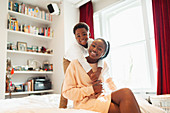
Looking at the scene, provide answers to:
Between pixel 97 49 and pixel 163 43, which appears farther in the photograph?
pixel 163 43

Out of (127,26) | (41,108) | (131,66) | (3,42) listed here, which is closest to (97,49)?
(41,108)

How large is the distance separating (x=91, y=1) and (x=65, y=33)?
0.90m

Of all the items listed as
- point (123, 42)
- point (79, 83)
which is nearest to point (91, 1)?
point (123, 42)

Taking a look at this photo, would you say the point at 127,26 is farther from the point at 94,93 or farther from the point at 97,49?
the point at 94,93

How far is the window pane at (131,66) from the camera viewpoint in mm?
2979

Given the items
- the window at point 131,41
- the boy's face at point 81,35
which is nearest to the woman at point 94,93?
the boy's face at point 81,35

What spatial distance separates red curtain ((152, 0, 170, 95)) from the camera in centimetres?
241

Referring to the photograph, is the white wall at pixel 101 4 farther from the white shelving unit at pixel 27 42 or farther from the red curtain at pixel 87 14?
the white shelving unit at pixel 27 42

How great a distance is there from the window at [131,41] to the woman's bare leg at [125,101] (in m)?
1.67

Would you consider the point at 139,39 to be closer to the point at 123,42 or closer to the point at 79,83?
the point at 123,42

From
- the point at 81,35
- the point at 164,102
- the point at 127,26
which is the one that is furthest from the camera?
the point at 127,26

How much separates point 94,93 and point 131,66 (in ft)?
6.62

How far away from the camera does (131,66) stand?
124 inches

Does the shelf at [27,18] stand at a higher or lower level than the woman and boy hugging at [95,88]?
higher
